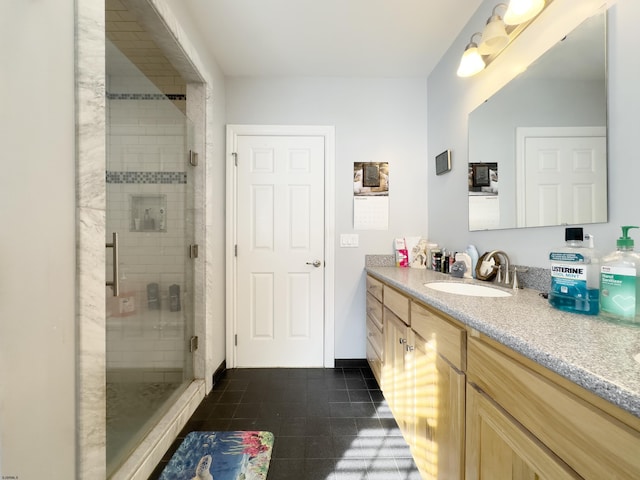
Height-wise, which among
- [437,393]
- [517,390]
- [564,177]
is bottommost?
[437,393]

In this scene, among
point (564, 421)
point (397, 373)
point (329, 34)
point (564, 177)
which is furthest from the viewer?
point (329, 34)

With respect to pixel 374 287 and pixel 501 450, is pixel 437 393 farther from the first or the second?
pixel 374 287

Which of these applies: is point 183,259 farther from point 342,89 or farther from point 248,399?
point 342,89

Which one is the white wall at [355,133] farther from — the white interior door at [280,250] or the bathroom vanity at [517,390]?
the bathroom vanity at [517,390]

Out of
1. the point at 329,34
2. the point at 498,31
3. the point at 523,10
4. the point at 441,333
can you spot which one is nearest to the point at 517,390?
the point at 441,333

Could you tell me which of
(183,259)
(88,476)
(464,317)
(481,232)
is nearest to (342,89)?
(481,232)

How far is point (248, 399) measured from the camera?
5.78 feet

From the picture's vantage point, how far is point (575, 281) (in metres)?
0.79

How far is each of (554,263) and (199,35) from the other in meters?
2.43

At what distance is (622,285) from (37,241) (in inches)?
67.6

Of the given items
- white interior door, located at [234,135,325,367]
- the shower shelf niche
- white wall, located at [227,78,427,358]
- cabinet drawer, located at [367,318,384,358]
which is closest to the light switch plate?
white wall, located at [227,78,427,358]

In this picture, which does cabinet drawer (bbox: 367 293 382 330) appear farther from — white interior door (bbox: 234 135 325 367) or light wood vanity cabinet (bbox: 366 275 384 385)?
white interior door (bbox: 234 135 325 367)

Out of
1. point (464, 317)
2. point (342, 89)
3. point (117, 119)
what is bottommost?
point (464, 317)

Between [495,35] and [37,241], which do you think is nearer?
[37,241]
